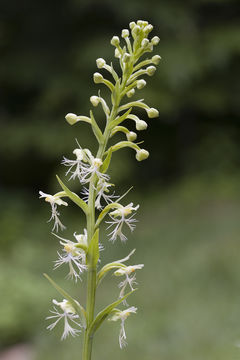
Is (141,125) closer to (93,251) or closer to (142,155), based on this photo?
(142,155)

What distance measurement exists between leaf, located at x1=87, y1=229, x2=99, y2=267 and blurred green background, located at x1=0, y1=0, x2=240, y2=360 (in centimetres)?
467

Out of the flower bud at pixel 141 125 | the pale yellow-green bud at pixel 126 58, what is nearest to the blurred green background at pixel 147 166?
the flower bud at pixel 141 125

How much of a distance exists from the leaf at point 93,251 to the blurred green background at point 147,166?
4.67m

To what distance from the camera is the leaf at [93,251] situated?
1993mm

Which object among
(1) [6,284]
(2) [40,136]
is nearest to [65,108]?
(2) [40,136]

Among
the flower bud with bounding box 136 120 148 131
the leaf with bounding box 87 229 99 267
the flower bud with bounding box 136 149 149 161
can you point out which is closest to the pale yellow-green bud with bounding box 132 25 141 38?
the flower bud with bounding box 136 120 148 131

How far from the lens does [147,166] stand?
15.4m

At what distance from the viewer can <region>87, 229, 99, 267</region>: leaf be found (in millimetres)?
1993

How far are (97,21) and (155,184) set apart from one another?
447 centimetres

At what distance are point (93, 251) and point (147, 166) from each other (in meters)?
13.5

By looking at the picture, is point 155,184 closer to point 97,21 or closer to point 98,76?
point 97,21

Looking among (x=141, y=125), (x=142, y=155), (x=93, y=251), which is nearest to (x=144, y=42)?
(x=141, y=125)

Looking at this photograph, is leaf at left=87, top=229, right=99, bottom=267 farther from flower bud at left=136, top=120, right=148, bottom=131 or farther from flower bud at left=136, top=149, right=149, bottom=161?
flower bud at left=136, top=120, right=148, bottom=131

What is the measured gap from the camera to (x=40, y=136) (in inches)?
496
